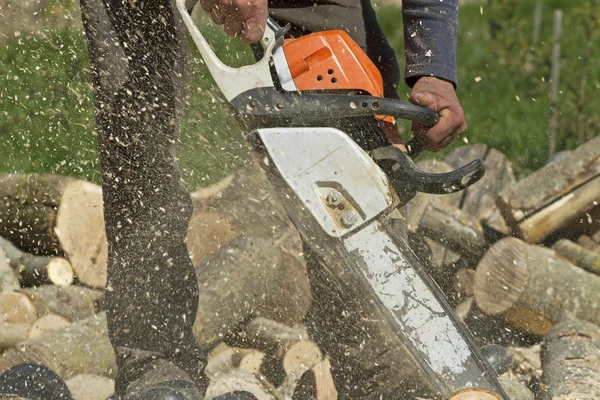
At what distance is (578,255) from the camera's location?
333 cm

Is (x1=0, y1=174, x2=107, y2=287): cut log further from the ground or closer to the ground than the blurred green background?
further from the ground

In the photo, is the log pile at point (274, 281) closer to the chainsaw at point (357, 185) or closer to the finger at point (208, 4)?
the chainsaw at point (357, 185)

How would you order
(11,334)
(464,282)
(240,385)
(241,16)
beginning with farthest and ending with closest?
(464,282)
(11,334)
(240,385)
(241,16)

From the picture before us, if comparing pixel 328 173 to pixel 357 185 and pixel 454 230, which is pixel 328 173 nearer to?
pixel 357 185

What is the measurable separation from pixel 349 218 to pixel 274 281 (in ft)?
2.67

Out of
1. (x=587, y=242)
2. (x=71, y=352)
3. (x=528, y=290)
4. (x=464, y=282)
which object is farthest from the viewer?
(x=587, y=242)

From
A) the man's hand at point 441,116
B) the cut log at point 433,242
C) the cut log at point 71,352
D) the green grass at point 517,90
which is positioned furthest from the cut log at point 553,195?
the cut log at point 71,352

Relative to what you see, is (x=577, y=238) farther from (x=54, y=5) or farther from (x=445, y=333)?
(x=54, y=5)

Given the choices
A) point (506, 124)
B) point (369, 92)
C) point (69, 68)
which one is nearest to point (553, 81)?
point (506, 124)

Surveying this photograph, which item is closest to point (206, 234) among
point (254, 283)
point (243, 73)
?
point (254, 283)

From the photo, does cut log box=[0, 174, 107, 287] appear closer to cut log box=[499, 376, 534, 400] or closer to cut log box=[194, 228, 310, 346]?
cut log box=[194, 228, 310, 346]

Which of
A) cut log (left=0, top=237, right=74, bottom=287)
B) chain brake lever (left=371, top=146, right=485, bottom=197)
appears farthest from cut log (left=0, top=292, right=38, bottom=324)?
chain brake lever (left=371, top=146, right=485, bottom=197)

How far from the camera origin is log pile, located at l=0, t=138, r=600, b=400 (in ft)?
8.38

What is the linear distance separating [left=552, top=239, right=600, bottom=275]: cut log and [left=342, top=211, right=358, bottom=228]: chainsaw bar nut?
5.29ft
